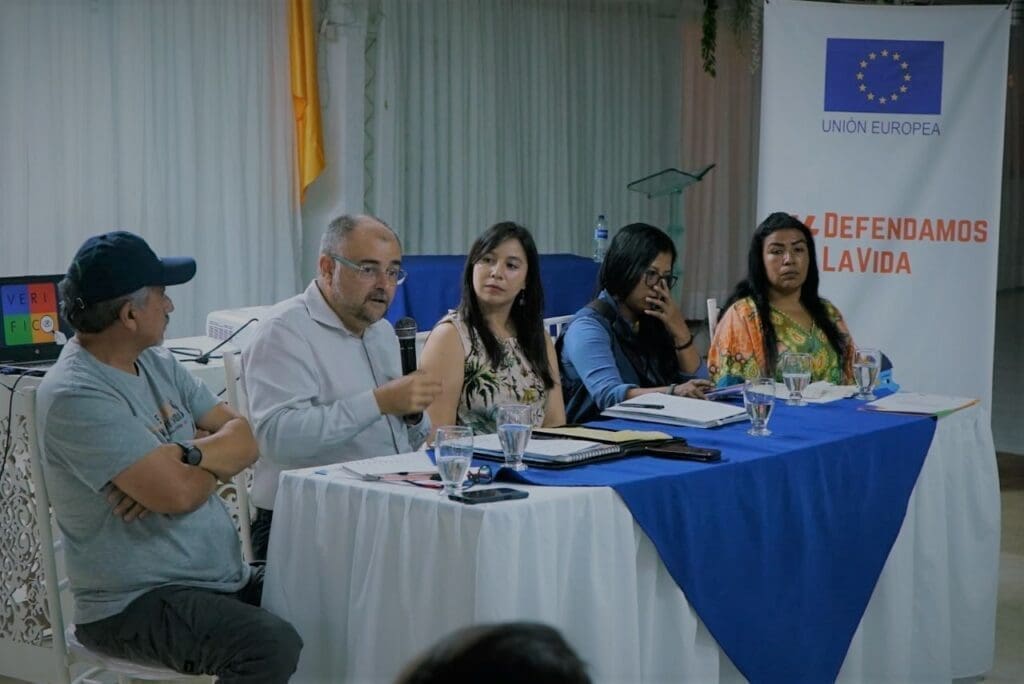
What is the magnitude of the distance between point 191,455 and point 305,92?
A: 4982 mm

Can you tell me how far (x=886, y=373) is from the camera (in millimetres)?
3820

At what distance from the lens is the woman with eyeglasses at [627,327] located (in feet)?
12.5

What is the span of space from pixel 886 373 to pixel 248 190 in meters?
4.19

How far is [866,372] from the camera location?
3523 millimetres

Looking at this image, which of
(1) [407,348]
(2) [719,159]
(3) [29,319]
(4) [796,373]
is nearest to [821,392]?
(4) [796,373]

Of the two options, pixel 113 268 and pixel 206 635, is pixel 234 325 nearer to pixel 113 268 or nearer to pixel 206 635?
pixel 113 268

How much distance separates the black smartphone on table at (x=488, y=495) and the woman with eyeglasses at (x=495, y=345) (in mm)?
881

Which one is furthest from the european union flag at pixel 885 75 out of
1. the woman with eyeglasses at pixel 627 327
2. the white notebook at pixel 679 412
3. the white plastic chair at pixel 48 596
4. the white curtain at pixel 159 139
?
the white plastic chair at pixel 48 596

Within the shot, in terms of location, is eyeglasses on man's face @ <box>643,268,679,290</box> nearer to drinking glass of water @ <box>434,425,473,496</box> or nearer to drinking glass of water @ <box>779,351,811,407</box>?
drinking glass of water @ <box>779,351,811,407</box>

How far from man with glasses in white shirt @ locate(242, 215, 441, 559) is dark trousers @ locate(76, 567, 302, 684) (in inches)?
17.0

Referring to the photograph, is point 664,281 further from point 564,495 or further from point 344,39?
point 344,39

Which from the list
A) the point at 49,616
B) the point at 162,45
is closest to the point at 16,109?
the point at 162,45

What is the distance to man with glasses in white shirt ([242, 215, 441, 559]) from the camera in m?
2.73

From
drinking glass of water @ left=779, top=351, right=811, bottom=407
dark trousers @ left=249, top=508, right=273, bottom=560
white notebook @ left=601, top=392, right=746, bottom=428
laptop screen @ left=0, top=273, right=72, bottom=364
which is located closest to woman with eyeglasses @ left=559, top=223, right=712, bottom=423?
drinking glass of water @ left=779, top=351, right=811, bottom=407
